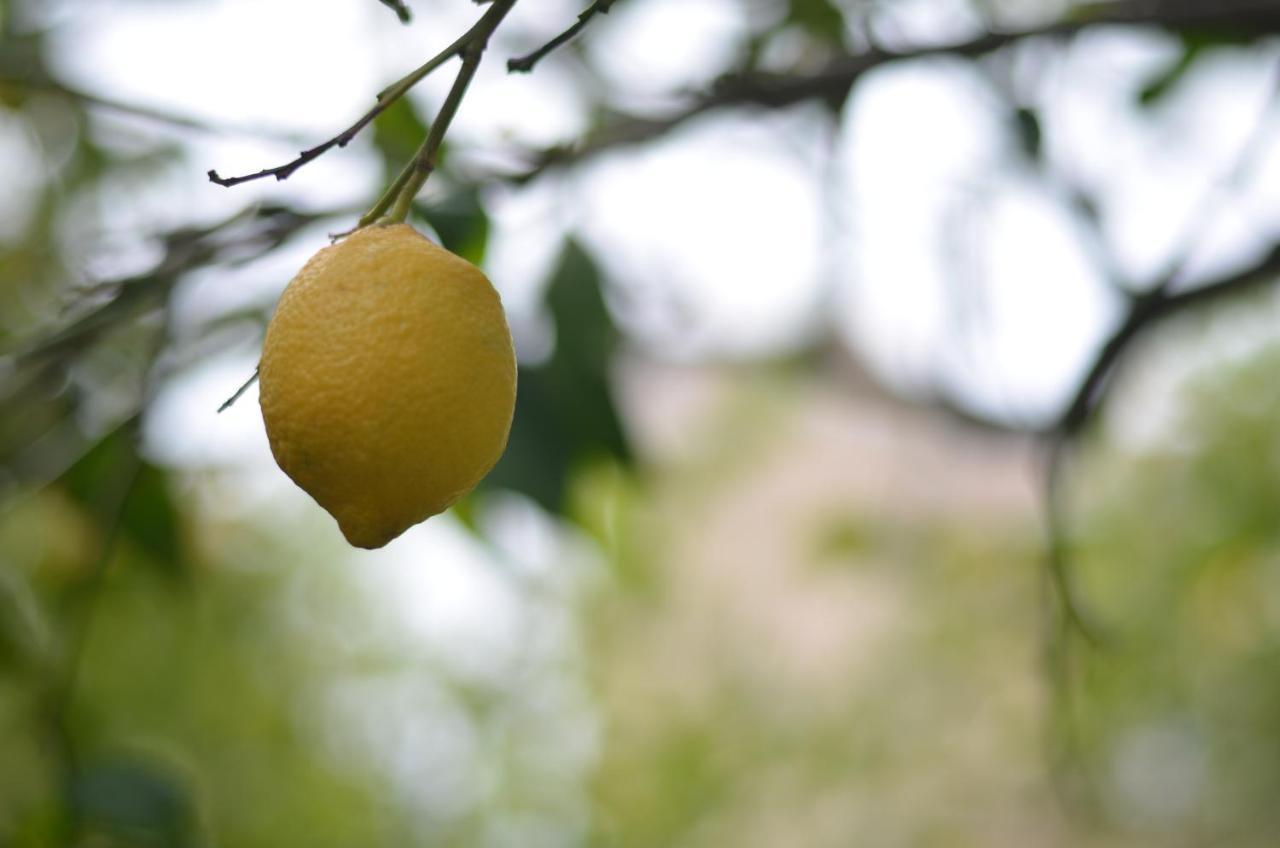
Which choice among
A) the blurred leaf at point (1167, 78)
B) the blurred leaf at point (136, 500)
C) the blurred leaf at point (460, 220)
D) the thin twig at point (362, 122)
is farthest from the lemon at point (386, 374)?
the blurred leaf at point (1167, 78)

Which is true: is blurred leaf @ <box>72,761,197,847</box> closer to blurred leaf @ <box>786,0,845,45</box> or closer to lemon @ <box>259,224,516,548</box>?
lemon @ <box>259,224,516,548</box>

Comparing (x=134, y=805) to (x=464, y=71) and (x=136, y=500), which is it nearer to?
(x=136, y=500)

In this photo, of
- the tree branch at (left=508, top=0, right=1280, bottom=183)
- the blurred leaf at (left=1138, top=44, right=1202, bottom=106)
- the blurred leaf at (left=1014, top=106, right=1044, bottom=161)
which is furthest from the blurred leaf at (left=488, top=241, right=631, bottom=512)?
the blurred leaf at (left=1138, top=44, right=1202, bottom=106)

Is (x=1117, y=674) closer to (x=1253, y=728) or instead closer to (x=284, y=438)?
(x=1253, y=728)

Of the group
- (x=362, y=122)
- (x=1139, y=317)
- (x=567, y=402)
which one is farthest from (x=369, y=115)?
(x=1139, y=317)

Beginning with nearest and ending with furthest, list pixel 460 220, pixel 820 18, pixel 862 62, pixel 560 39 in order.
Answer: pixel 560 39 → pixel 460 220 → pixel 862 62 → pixel 820 18

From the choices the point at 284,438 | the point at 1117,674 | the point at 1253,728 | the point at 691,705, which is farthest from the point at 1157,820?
the point at 284,438
